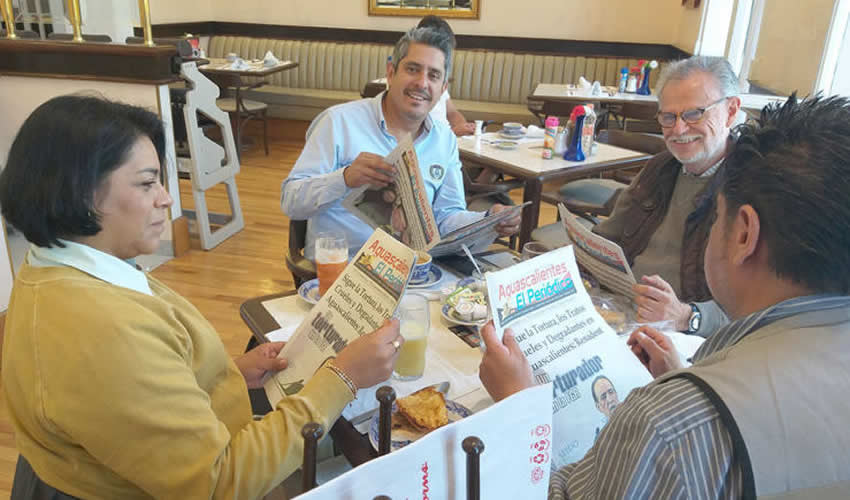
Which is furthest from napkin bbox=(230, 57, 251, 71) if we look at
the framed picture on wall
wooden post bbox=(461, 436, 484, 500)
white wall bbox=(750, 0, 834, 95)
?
wooden post bbox=(461, 436, 484, 500)

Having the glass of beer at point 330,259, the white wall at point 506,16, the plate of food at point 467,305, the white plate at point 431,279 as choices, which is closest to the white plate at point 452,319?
the plate of food at point 467,305

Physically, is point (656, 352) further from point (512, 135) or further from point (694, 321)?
point (512, 135)

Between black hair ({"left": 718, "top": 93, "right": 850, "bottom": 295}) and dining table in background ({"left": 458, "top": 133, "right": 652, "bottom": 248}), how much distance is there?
2215 millimetres

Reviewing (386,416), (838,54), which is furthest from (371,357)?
(838,54)

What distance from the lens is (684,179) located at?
1817 millimetres

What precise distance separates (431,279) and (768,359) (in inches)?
38.4

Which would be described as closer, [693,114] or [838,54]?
[693,114]

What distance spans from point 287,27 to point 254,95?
36.8 inches

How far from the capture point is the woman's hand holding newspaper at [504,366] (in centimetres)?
95

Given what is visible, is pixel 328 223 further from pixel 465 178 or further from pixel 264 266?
pixel 264 266

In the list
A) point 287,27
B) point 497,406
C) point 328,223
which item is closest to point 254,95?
point 287,27

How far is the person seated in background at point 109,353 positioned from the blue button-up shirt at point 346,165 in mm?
920

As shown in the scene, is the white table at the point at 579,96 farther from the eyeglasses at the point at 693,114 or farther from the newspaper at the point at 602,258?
the newspaper at the point at 602,258

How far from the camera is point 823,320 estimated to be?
677 mm
